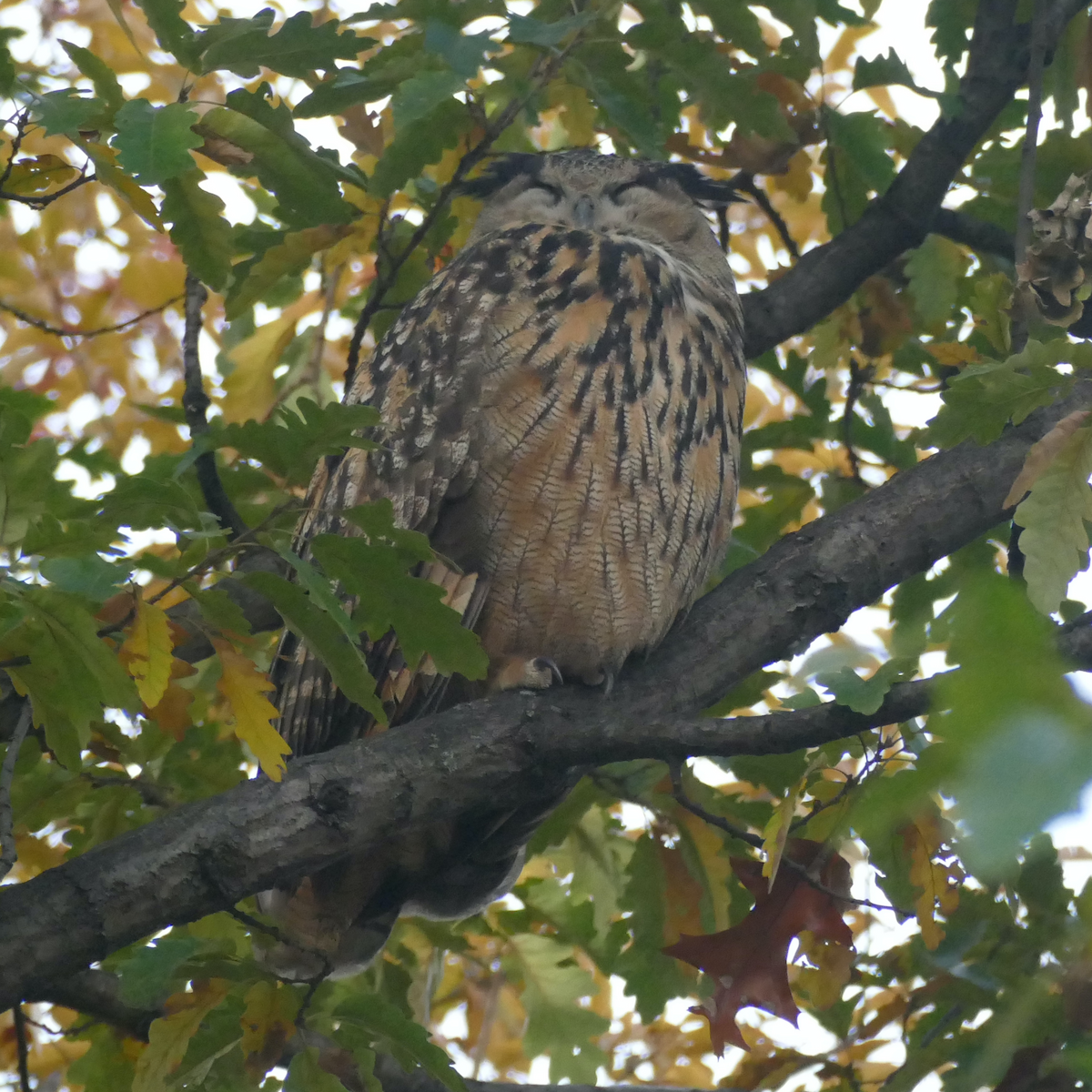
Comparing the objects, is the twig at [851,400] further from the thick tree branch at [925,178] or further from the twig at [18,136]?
the twig at [18,136]

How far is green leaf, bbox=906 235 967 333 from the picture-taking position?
2.76m

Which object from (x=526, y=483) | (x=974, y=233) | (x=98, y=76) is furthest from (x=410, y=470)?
(x=974, y=233)

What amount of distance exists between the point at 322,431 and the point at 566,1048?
1570 millimetres

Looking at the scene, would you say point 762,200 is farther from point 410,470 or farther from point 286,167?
point 286,167

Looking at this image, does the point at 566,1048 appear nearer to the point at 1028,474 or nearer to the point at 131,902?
the point at 131,902

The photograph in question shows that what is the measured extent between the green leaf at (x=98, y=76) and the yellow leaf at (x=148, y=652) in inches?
25.5

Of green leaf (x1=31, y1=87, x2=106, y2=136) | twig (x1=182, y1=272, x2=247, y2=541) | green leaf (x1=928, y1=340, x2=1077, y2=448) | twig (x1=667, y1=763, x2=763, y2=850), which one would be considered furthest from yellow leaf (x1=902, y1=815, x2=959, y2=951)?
green leaf (x1=31, y1=87, x2=106, y2=136)

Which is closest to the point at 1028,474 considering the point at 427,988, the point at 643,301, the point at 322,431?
the point at 322,431

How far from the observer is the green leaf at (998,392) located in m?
1.54

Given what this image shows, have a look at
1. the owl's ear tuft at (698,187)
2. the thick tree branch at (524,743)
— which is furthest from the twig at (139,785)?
the owl's ear tuft at (698,187)

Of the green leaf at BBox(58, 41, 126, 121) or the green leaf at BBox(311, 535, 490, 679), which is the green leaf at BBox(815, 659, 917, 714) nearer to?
the green leaf at BBox(311, 535, 490, 679)

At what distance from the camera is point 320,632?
5.32 ft

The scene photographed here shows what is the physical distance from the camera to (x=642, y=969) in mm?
2504

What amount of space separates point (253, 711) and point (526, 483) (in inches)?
30.2
